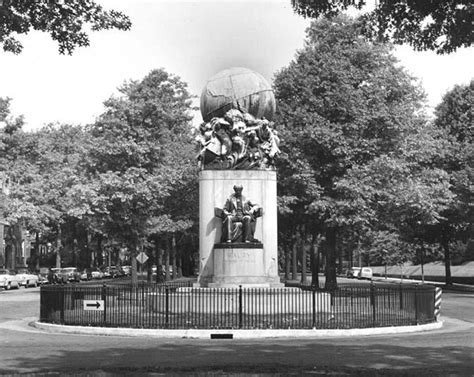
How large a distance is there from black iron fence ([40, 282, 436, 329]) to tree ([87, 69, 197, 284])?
833 inches

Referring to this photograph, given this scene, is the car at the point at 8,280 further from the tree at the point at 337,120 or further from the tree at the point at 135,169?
the tree at the point at 337,120

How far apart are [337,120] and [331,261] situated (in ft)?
26.3

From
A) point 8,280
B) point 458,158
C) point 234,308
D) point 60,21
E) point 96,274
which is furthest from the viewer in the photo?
point 96,274

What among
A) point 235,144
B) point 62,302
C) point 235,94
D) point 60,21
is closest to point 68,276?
point 235,94

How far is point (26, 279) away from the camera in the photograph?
6097 cm

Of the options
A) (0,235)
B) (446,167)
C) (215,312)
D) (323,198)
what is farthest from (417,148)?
(0,235)

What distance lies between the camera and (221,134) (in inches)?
999

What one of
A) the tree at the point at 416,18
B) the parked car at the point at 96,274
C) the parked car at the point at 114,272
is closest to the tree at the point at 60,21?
the tree at the point at 416,18

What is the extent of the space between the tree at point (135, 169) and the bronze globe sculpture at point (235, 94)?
18.1 metres

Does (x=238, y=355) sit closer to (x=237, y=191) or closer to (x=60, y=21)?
(x=60, y=21)

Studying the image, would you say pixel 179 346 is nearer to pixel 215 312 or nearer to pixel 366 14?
pixel 215 312

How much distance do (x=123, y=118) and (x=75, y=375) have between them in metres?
35.3

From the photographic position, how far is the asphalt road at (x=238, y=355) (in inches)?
484

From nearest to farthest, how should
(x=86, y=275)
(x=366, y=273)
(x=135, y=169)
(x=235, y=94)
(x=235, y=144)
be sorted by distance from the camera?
(x=235, y=144) → (x=235, y=94) → (x=135, y=169) → (x=86, y=275) → (x=366, y=273)
